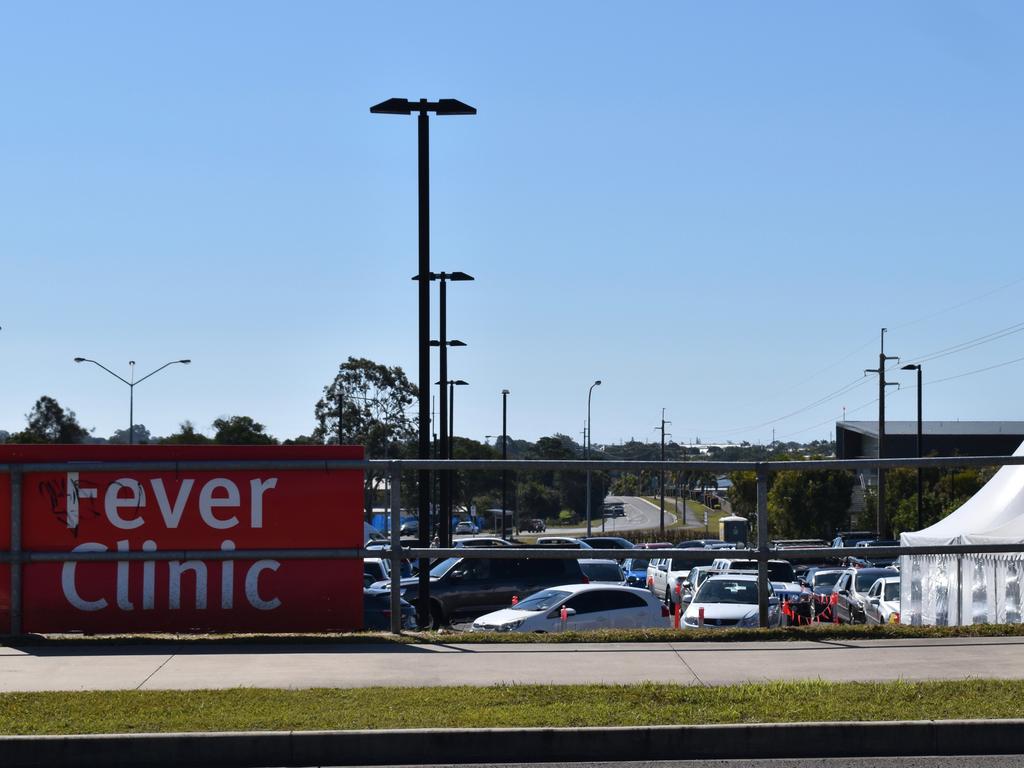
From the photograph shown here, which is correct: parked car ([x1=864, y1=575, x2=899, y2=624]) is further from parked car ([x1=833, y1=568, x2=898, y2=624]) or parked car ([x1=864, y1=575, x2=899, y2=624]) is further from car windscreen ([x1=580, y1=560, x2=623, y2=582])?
car windscreen ([x1=580, y1=560, x2=623, y2=582])

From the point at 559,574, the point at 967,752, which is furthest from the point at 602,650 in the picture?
the point at 559,574

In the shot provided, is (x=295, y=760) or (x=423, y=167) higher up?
(x=423, y=167)

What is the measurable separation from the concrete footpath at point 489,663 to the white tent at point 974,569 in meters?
5.33

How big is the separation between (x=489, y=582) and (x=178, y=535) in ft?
40.7

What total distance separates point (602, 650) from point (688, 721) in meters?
3.05

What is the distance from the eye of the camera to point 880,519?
56219 mm

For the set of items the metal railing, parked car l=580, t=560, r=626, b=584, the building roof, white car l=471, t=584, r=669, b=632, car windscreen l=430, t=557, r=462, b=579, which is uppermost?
the building roof

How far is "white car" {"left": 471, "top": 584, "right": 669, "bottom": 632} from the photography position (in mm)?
18719

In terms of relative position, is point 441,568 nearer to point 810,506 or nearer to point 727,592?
point 727,592

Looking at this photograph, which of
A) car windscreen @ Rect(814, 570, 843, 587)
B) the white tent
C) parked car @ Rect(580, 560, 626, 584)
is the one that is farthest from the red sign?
car windscreen @ Rect(814, 570, 843, 587)

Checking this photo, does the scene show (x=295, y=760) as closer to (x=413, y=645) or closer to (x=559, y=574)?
(x=413, y=645)

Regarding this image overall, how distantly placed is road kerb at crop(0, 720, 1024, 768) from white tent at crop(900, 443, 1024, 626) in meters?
8.30

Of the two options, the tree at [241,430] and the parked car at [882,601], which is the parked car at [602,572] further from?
the tree at [241,430]

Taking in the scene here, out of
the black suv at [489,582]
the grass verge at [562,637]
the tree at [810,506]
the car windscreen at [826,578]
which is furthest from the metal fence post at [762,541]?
the tree at [810,506]
